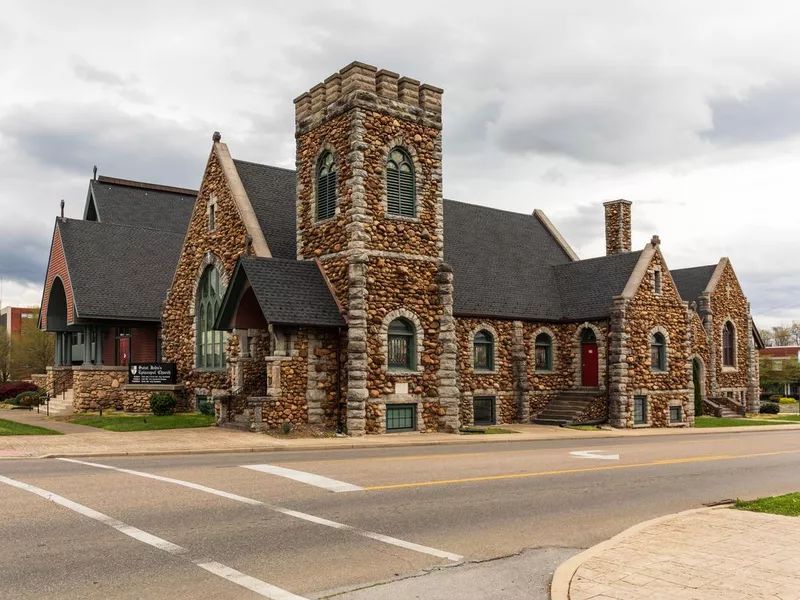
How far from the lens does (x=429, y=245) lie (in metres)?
25.6

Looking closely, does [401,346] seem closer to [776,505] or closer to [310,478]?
[310,478]

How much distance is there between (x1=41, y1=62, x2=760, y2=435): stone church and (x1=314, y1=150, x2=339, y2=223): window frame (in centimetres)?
7

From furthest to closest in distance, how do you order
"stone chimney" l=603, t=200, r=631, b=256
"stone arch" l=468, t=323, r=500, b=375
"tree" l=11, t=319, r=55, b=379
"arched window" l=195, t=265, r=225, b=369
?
1. "tree" l=11, t=319, r=55, b=379
2. "stone chimney" l=603, t=200, r=631, b=256
3. "stone arch" l=468, t=323, r=500, b=375
4. "arched window" l=195, t=265, r=225, b=369

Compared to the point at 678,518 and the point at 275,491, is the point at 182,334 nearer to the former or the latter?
the point at 275,491

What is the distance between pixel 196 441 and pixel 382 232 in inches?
341

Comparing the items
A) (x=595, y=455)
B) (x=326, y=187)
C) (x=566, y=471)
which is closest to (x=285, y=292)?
(x=326, y=187)

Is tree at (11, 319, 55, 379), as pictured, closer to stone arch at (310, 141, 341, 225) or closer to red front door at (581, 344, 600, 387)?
stone arch at (310, 141, 341, 225)

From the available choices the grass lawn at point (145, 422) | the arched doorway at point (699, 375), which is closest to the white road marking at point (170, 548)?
the grass lawn at point (145, 422)

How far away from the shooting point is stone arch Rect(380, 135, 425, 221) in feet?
80.9

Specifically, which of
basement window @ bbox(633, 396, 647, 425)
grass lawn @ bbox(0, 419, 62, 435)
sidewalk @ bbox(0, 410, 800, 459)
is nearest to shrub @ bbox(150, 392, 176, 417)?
sidewalk @ bbox(0, 410, 800, 459)

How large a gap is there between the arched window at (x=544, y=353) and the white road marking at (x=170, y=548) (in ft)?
77.4

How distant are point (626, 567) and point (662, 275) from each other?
26.7m

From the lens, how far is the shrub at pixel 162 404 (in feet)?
95.4

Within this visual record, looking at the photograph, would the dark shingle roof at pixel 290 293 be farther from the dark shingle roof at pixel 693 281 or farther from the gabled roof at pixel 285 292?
A: the dark shingle roof at pixel 693 281
